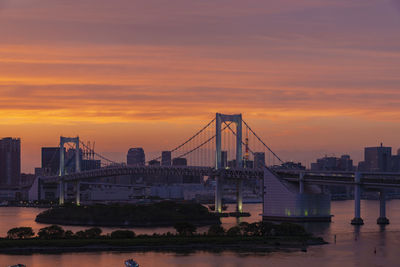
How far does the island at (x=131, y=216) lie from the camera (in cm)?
9025

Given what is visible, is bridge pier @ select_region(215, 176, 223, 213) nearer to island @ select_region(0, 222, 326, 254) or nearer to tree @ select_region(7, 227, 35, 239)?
island @ select_region(0, 222, 326, 254)

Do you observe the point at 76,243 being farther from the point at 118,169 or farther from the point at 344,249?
the point at 118,169

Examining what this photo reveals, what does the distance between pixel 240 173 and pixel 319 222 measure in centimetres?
1721

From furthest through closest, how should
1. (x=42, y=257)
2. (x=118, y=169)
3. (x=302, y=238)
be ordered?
(x=118, y=169) < (x=302, y=238) < (x=42, y=257)

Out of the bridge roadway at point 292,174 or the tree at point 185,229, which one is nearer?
the tree at point 185,229

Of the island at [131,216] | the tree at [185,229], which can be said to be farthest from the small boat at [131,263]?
the island at [131,216]

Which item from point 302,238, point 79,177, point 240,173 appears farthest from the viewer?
point 79,177

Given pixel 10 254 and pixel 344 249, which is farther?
pixel 344 249

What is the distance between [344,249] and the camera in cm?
6225

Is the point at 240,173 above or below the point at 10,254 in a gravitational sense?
above

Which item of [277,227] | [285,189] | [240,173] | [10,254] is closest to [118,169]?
[240,173]

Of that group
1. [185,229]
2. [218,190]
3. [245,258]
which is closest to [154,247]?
[185,229]

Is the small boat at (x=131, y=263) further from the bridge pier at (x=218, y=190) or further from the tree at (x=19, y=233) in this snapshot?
the bridge pier at (x=218, y=190)

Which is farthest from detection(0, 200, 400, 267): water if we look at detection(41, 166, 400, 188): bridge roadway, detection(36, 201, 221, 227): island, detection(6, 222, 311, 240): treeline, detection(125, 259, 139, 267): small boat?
detection(36, 201, 221, 227): island
